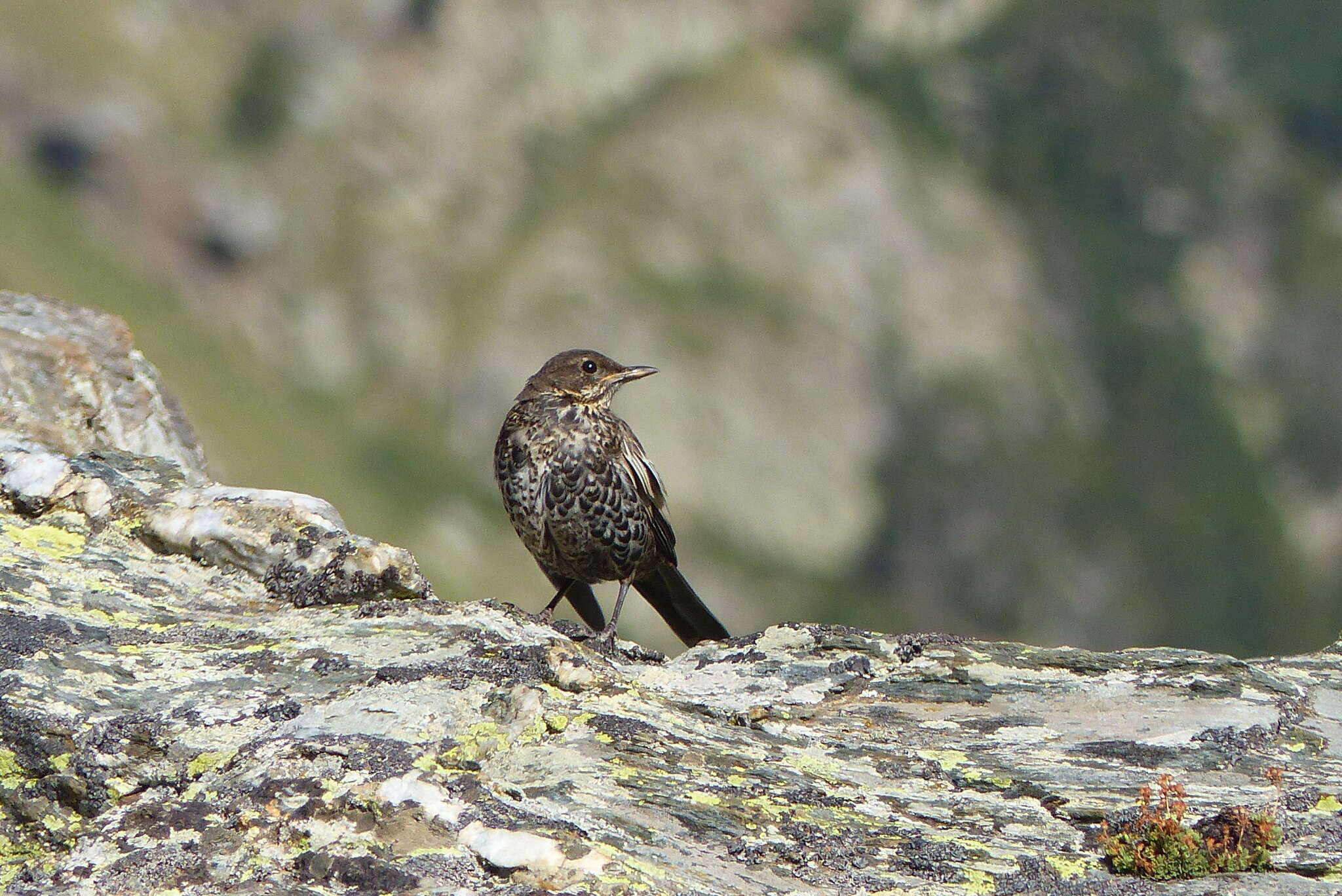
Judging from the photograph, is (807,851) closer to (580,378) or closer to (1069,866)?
(1069,866)

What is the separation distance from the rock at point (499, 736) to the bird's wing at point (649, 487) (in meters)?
2.54

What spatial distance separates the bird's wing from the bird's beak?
42 centimetres

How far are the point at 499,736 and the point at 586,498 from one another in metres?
4.46

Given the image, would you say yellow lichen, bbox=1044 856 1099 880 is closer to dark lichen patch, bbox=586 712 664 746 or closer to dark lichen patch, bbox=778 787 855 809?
dark lichen patch, bbox=778 787 855 809

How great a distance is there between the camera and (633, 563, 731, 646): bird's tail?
10.7 meters

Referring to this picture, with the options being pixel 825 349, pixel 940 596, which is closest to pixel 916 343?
pixel 825 349

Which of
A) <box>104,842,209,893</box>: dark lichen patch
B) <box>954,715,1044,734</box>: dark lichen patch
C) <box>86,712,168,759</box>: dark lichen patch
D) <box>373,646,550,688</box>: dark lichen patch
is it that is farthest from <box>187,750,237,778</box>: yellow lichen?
<box>954,715,1044,734</box>: dark lichen patch

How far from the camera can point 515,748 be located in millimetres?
6062

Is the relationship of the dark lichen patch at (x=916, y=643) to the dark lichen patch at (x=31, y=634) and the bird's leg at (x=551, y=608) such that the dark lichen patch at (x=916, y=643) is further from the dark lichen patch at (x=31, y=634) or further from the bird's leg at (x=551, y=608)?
the dark lichen patch at (x=31, y=634)

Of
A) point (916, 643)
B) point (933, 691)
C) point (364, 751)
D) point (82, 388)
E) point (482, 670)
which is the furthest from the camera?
point (82, 388)

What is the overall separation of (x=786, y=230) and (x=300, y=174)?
57519 millimetres

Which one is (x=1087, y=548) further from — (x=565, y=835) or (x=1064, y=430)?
(x=565, y=835)

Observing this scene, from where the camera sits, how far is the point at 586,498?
34.4ft

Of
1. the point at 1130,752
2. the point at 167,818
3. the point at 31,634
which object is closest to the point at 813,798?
the point at 1130,752
